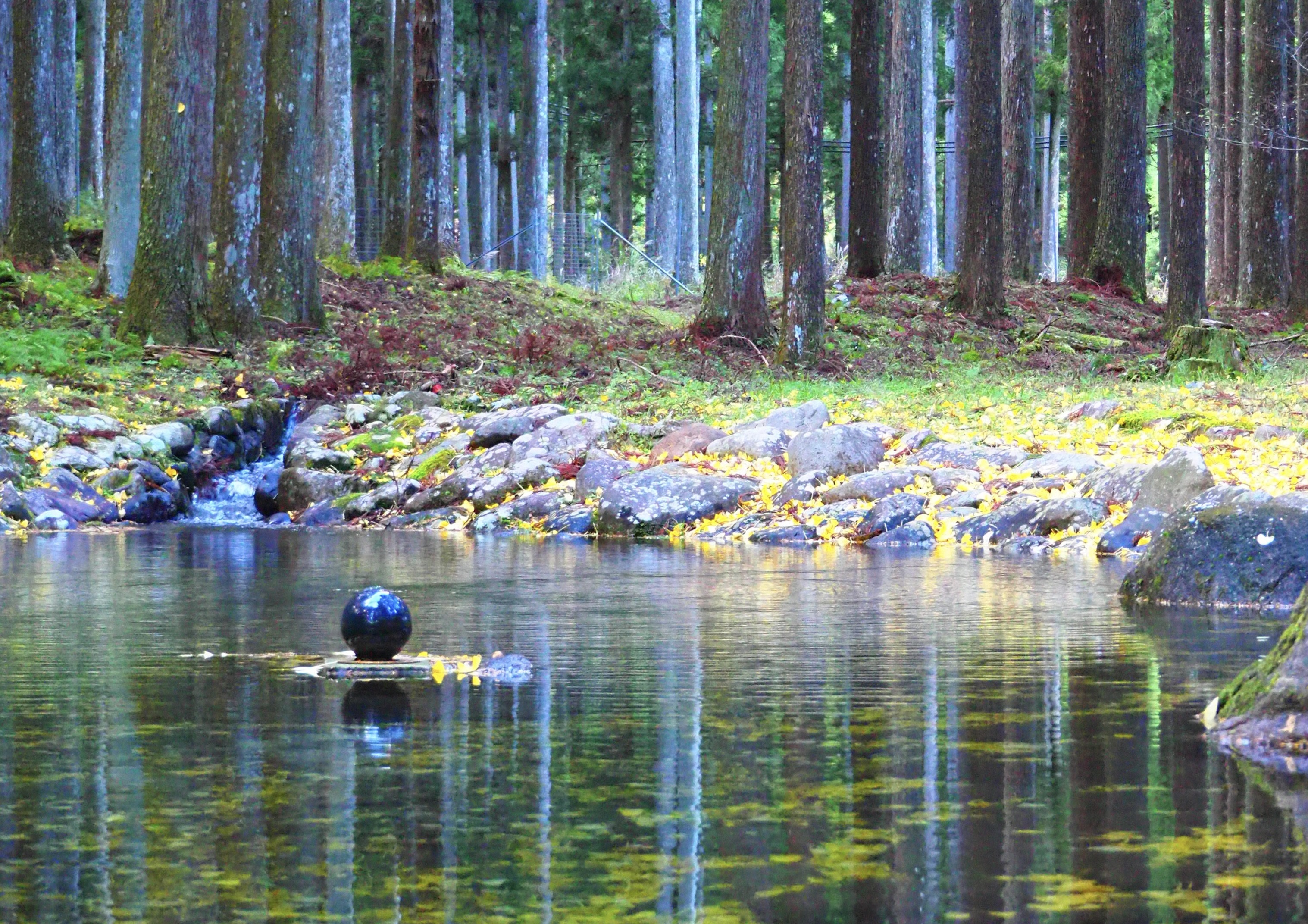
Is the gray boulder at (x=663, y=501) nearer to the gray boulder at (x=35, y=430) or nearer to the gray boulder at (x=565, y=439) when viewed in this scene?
the gray boulder at (x=565, y=439)

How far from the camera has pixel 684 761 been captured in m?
5.06

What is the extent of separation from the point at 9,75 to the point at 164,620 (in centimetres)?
2127

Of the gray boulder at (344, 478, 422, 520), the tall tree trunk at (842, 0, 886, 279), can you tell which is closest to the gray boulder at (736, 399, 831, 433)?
the gray boulder at (344, 478, 422, 520)

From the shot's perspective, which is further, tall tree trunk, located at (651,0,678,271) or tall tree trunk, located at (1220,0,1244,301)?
tall tree trunk, located at (651,0,678,271)

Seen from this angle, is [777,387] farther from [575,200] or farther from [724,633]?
[575,200]

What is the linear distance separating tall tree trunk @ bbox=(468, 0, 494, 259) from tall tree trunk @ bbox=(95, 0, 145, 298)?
21.8m

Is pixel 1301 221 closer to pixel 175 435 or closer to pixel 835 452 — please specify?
pixel 835 452

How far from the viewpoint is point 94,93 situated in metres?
34.6

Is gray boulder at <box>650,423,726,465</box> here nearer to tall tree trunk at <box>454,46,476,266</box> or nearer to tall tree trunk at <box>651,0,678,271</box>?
tall tree trunk at <box>651,0,678,271</box>

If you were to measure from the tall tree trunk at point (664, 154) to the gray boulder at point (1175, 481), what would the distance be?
25.1m

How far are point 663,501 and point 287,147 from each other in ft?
28.9

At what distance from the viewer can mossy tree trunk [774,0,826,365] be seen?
20.7 m

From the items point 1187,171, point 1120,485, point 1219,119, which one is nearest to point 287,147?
point 1187,171

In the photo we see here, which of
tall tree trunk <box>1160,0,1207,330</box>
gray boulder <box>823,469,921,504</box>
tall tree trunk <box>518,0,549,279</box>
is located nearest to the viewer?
gray boulder <box>823,469,921,504</box>
